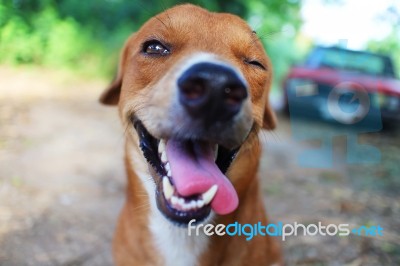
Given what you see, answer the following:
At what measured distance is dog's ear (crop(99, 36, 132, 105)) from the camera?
9.71 feet

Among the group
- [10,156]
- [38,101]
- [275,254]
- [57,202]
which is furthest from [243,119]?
[38,101]

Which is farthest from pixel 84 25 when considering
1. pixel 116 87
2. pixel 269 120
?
pixel 269 120

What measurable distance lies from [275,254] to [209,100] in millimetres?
1594

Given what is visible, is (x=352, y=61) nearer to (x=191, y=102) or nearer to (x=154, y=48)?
(x=154, y=48)

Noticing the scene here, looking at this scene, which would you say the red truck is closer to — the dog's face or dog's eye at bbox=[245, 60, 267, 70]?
dog's eye at bbox=[245, 60, 267, 70]

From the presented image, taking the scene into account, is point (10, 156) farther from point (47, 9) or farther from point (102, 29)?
point (102, 29)

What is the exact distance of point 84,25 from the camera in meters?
9.05

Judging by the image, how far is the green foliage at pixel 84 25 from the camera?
4531 millimetres

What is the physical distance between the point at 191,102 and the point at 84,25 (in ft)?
26.3

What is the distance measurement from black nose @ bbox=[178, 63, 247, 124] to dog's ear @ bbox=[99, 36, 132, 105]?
4.27ft

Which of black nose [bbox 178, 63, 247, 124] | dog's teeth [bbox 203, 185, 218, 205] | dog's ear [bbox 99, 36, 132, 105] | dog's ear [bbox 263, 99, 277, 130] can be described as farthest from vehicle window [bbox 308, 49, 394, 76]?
black nose [bbox 178, 63, 247, 124]

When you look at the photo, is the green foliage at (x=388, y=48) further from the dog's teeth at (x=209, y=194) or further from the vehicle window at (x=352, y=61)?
the dog's teeth at (x=209, y=194)

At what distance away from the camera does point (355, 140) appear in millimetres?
8164

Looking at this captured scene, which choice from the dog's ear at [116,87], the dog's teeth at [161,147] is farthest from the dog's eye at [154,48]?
the dog's teeth at [161,147]
